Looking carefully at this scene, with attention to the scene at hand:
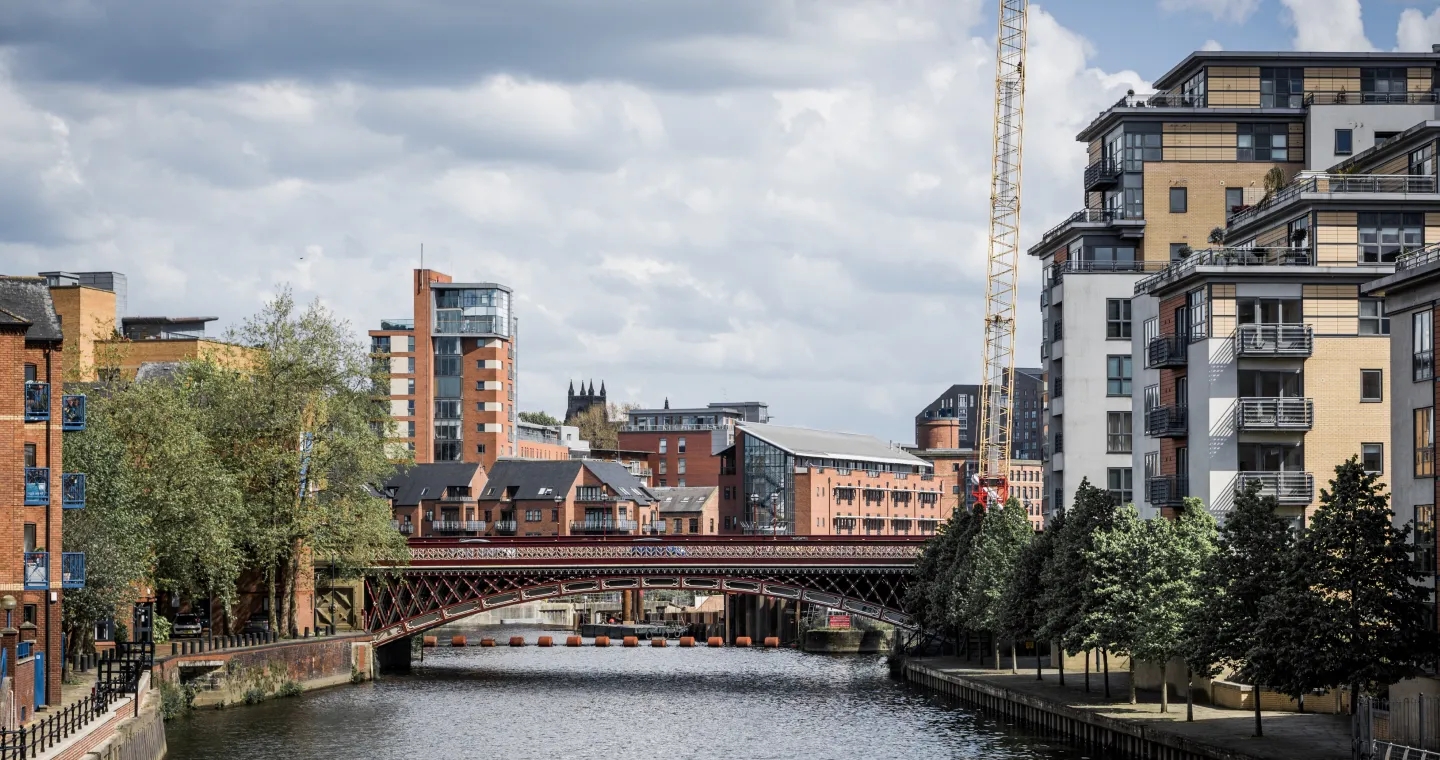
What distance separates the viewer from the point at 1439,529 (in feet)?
171

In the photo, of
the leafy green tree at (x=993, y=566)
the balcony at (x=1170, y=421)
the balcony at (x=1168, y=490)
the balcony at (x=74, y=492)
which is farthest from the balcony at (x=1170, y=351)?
the balcony at (x=74, y=492)

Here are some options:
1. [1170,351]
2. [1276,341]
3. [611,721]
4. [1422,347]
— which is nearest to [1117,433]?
[1170,351]

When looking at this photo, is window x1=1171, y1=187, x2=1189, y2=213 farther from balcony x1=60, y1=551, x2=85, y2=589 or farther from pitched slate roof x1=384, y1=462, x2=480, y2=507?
pitched slate roof x1=384, y1=462, x2=480, y2=507

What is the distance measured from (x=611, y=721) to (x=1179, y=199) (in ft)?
136

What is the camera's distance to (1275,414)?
249 ft

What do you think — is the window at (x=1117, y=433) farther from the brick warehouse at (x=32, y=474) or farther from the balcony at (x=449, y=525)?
the balcony at (x=449, y=525)

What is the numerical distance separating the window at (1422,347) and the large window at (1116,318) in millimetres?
46383

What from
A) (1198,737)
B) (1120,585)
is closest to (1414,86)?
(1120,585)

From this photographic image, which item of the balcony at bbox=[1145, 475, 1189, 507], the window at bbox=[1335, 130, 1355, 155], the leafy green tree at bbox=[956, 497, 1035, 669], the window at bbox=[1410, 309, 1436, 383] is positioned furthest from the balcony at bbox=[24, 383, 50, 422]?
the window at bbox=[1335, 130, 1355, 155]

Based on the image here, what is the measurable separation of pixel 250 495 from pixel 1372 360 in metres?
57.1

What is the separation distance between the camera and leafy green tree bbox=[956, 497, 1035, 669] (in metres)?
93.8

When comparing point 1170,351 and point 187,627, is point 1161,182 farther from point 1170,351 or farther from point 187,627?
point 187,627

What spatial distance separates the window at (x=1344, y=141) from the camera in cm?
9681

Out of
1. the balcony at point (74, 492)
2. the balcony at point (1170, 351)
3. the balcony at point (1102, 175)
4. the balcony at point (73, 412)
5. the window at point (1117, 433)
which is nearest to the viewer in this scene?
the balcony at point (74, 492)
